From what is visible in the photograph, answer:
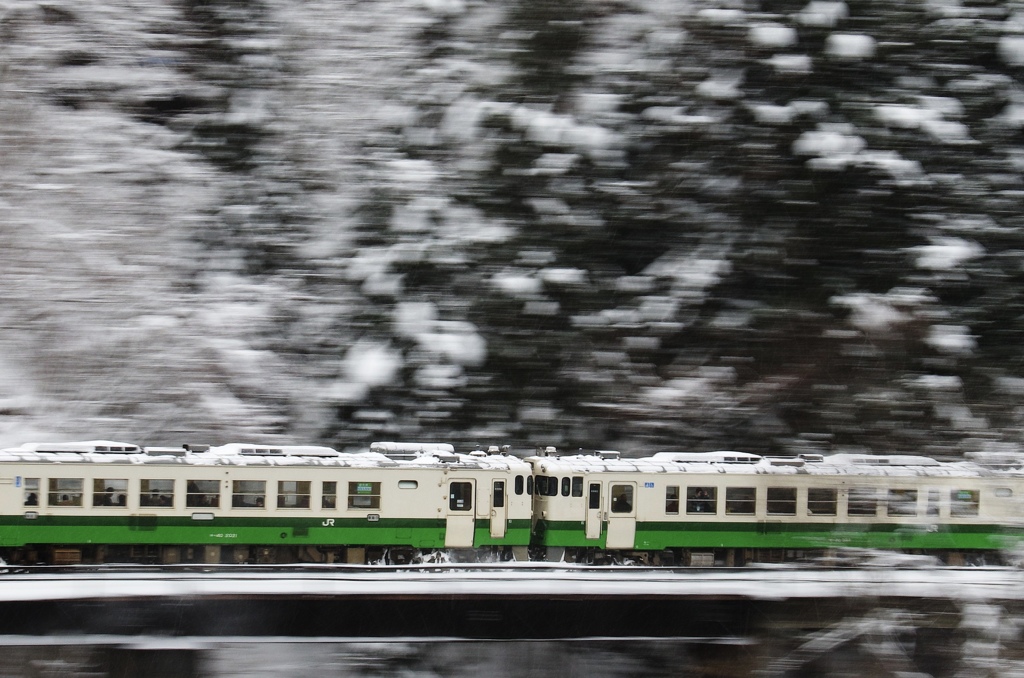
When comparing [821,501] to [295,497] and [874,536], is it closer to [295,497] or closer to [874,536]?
[874,536]

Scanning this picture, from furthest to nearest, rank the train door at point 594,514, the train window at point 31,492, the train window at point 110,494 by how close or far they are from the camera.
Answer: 1. the train window at point 110,494
2. the train window at point 31,492
3. the train door at point 594,514

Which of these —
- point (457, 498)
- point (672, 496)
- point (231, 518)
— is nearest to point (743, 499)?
point (672, 496)

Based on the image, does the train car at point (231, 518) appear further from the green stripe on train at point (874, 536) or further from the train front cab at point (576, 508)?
the green stripe on train at point (874, 536)

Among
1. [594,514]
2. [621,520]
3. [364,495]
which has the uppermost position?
[594,514]

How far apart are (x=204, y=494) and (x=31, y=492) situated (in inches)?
56.8

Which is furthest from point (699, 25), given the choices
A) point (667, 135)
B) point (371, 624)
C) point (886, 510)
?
point (371, 624)

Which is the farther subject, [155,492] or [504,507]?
[155,492]

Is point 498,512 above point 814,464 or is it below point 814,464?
below

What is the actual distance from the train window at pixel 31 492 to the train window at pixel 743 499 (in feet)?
19.8

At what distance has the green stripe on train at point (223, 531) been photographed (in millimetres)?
8336

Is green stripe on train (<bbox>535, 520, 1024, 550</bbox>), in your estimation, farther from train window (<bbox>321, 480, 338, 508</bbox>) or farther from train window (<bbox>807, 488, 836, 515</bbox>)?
train window (<bbox>321, 480, 338, 508</bbox>)

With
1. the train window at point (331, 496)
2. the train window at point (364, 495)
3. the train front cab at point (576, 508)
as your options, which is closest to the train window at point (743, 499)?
the train front cab at point (576, 508)

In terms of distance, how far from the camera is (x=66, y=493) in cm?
850

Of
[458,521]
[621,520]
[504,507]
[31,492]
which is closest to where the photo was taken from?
[504,507]
